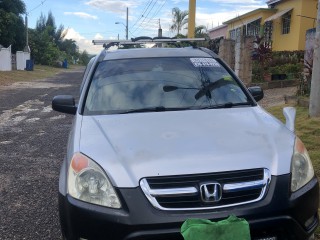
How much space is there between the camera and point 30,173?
17.9 ft

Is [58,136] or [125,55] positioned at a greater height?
[125,55]

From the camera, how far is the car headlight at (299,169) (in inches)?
103

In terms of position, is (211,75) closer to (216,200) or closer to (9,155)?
(216,200)

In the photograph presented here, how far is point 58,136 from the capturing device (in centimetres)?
782

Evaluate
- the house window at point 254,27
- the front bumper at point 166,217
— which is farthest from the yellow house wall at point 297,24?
the front bumper at point 166,217

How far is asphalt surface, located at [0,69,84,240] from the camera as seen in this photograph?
3849 mm

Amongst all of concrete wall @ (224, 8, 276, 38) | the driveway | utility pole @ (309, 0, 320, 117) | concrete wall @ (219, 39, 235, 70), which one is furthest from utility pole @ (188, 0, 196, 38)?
utility pole @ (309, 0, 320, 117)

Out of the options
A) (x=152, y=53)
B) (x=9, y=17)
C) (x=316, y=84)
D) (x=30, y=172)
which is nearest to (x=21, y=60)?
(x=9, y=17)

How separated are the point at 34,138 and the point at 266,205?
6.03 meters

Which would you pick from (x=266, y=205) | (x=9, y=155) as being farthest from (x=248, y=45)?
(x=266, y=205)

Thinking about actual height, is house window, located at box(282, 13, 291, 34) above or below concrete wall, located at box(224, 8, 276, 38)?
below

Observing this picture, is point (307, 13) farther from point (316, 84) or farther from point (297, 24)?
point (316, 84)

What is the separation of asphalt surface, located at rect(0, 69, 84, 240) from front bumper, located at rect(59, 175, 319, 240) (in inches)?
50.5

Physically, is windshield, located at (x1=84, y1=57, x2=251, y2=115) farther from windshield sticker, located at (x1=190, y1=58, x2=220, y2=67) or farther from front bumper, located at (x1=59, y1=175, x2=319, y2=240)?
front bumper, located at (x1=59, y1=175, x2=319, y2=240)
